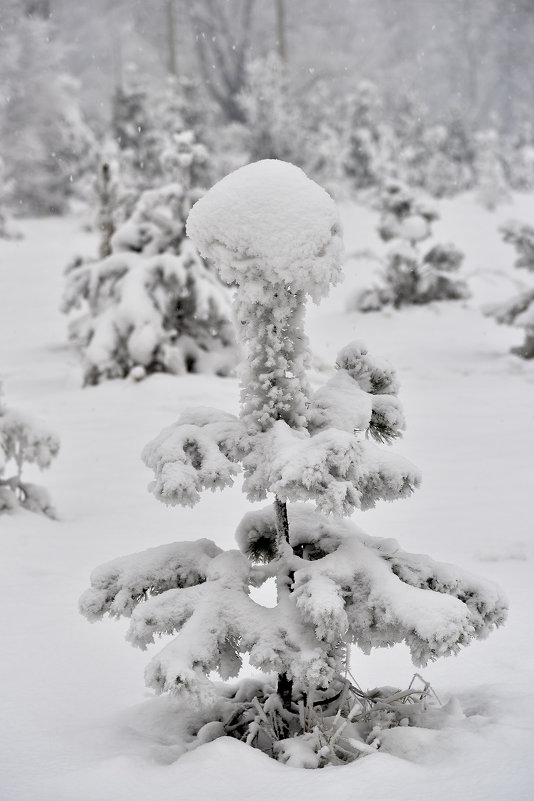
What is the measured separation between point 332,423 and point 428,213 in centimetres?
1271

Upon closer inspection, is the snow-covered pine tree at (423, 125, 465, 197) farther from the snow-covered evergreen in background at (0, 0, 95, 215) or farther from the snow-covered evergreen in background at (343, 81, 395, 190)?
the snow-covered evergreen in background at (0, 0, 95, 215)

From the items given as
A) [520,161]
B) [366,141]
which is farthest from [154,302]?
[520,161]

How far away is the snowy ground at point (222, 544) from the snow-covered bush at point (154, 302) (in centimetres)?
36

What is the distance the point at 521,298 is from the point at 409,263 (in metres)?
4.23

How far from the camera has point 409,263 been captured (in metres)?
14.2

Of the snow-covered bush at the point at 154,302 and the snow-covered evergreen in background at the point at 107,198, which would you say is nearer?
the snow-covered bush at the point at 154,302

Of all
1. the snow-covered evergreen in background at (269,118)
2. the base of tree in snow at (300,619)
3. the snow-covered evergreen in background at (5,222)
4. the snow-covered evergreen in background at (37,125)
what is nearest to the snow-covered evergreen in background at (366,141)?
the snow-covered evergreen in background at (269,118)

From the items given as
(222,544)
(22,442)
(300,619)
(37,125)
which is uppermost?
(37,125)

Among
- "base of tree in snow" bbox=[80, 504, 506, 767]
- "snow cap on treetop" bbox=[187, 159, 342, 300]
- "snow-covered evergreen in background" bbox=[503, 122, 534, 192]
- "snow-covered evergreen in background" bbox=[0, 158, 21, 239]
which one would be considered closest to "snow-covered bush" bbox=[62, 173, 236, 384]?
"base of tree in snow" bbox=[80, 504, 506, 767]

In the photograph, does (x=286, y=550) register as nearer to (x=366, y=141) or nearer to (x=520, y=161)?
(x=366, y=141)

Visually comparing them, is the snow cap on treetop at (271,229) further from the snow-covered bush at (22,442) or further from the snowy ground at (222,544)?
the snow-covered bush at (22,442)

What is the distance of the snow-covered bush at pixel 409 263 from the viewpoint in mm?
14125

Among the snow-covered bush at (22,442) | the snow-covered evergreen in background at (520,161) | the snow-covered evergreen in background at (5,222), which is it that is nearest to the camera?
the snow-covered bush at (22,442)

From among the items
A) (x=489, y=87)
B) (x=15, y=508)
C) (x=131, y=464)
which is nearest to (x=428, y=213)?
(x=131, y=464)
